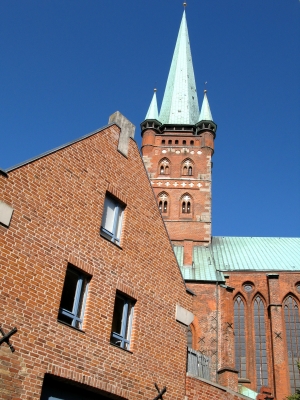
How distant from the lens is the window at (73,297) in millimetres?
9711

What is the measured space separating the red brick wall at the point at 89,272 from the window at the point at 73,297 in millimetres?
156

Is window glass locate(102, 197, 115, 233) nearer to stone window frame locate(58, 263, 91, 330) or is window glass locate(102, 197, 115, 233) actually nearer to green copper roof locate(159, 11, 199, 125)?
stone window frame locate(58, 263, 91, 330)

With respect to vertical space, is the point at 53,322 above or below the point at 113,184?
below

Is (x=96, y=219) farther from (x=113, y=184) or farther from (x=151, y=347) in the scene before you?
(x=151, y=347)

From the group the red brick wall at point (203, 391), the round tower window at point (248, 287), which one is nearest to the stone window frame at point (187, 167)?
the round tower window at point (248, 287)

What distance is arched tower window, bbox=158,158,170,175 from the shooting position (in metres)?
39.1

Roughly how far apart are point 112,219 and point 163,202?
83.1ft

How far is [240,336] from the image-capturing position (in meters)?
29.5

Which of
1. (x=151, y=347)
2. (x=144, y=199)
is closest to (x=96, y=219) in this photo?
(x=144, y=199)

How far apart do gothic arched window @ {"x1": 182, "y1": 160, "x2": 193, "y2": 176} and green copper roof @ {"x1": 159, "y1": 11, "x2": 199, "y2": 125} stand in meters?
4.62

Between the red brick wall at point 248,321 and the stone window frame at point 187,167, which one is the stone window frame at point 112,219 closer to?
the red brick wall at point 248,321

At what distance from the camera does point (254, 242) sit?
37719mm

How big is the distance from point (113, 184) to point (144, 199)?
133 centimetres

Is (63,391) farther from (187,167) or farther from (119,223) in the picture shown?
(187,167)
